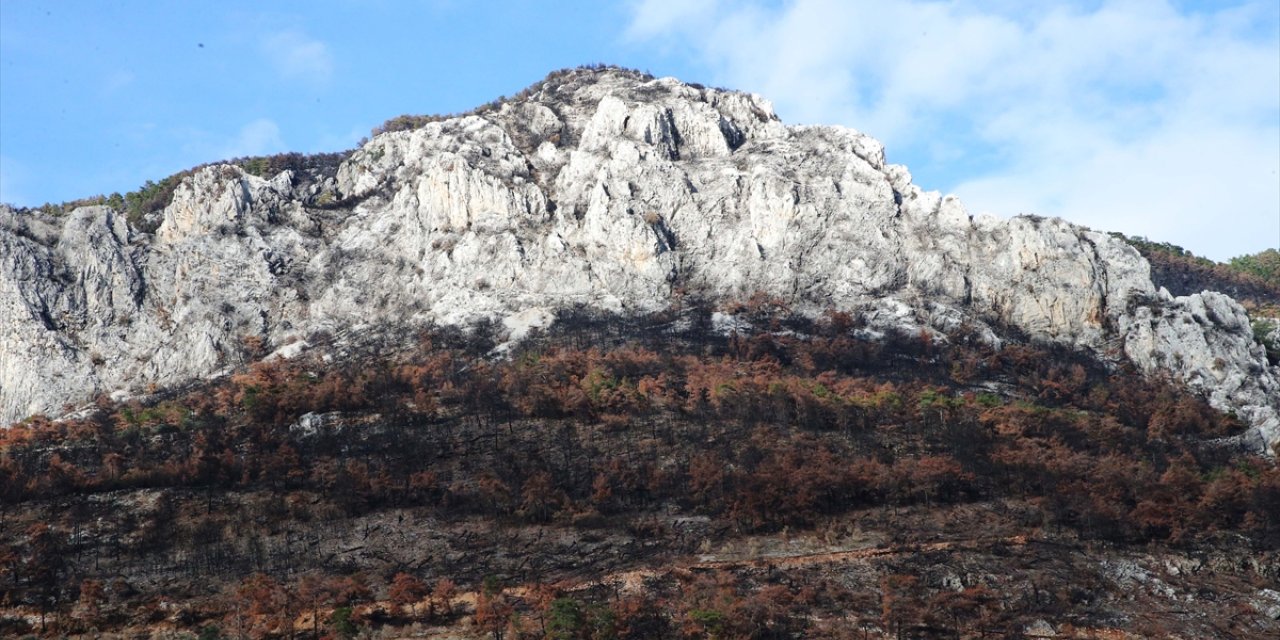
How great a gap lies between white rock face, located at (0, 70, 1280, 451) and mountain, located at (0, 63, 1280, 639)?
1.52ft

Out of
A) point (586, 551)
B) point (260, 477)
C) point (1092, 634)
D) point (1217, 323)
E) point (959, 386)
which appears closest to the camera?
point (1092, 634)

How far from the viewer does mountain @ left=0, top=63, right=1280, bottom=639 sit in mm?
77500

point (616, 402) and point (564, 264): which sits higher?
point (564, 264)

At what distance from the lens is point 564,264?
130m

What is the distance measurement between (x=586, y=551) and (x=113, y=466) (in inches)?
1536

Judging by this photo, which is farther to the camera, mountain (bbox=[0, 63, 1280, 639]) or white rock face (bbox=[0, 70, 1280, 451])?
white rock face (bbox=[0, 70, 1280, 451])

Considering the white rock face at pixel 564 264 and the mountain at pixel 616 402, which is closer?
the mountain at pixel 616 402

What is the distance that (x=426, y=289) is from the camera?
131 metres

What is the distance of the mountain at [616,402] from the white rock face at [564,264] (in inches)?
18.3

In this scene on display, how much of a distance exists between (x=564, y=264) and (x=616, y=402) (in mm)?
28088

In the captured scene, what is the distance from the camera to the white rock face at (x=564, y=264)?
124m

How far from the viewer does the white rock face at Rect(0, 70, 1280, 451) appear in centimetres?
12444

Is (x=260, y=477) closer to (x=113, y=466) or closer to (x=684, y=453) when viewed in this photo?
(x=113, y=466)

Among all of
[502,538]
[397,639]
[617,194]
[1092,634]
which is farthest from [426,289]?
[1092,634]
